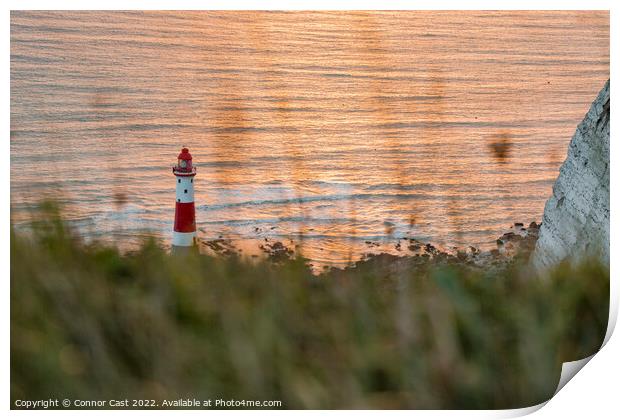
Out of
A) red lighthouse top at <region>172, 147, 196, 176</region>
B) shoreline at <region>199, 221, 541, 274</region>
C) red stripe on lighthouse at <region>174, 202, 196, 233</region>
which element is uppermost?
red lighthouse top at <region>172, 147, 196, 176</region>

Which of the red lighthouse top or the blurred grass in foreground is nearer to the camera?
the blurred grass in foreground

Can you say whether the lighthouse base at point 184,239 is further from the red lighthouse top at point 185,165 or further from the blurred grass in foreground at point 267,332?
the red lighthouse top at point 185,165

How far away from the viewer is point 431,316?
445 centimetres

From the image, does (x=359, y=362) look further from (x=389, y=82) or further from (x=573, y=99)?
(x=573, y=99)

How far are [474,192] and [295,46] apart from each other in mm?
1044

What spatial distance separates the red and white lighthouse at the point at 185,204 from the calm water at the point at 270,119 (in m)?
0.05

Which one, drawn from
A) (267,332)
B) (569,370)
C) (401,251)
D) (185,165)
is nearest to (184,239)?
(185,165)

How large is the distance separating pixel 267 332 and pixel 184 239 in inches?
22.7

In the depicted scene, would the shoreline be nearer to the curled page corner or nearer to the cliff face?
the cliff face

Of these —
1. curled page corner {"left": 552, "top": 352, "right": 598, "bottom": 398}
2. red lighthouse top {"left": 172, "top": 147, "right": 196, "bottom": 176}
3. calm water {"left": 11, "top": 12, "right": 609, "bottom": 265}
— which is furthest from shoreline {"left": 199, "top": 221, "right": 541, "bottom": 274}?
curled page corner {"left": 552, "top": 352, "right": 598, "bottom": 398}

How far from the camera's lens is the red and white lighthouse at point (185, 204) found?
4551mm

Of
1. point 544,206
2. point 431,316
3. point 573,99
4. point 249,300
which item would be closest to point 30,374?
point 249,300

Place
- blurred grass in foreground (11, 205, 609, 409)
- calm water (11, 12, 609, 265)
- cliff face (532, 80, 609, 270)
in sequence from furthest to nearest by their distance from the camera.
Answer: cliff face (532, 80, 609, 270)
calm water (11, 12, 609, 265)
blurred grass in foreground (11, 205, 609, 409)

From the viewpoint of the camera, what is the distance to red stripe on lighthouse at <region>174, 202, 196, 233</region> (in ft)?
14.9
